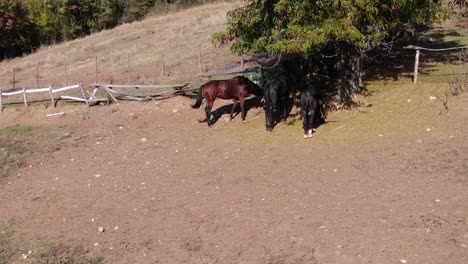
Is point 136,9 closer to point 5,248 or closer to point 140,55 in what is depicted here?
point 140,55

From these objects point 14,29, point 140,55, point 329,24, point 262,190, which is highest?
point 329,24

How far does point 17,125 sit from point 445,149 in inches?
472

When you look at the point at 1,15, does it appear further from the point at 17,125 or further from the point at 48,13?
the point at 17,125

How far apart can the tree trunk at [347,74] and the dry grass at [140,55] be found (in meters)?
7.24

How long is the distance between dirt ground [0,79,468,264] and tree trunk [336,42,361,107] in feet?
1.89

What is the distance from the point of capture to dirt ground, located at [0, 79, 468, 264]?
23.1ft

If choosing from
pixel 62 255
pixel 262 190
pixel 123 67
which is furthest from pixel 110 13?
pixel 62 255

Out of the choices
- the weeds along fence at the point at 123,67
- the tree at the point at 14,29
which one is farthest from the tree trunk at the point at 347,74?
the tree at the point at 14,29

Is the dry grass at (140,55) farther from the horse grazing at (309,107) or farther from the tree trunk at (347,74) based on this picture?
the horse grazing at (309,107)

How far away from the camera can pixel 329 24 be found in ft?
31.8

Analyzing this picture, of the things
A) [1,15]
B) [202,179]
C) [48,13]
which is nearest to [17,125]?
[202,179]

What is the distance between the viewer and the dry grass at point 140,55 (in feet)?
72.2

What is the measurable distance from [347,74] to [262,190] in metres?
4.81

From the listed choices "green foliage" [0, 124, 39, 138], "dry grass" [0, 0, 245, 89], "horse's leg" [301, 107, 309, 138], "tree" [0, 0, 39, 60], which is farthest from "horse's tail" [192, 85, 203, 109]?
"tree" [0, 0, 39, 60]
